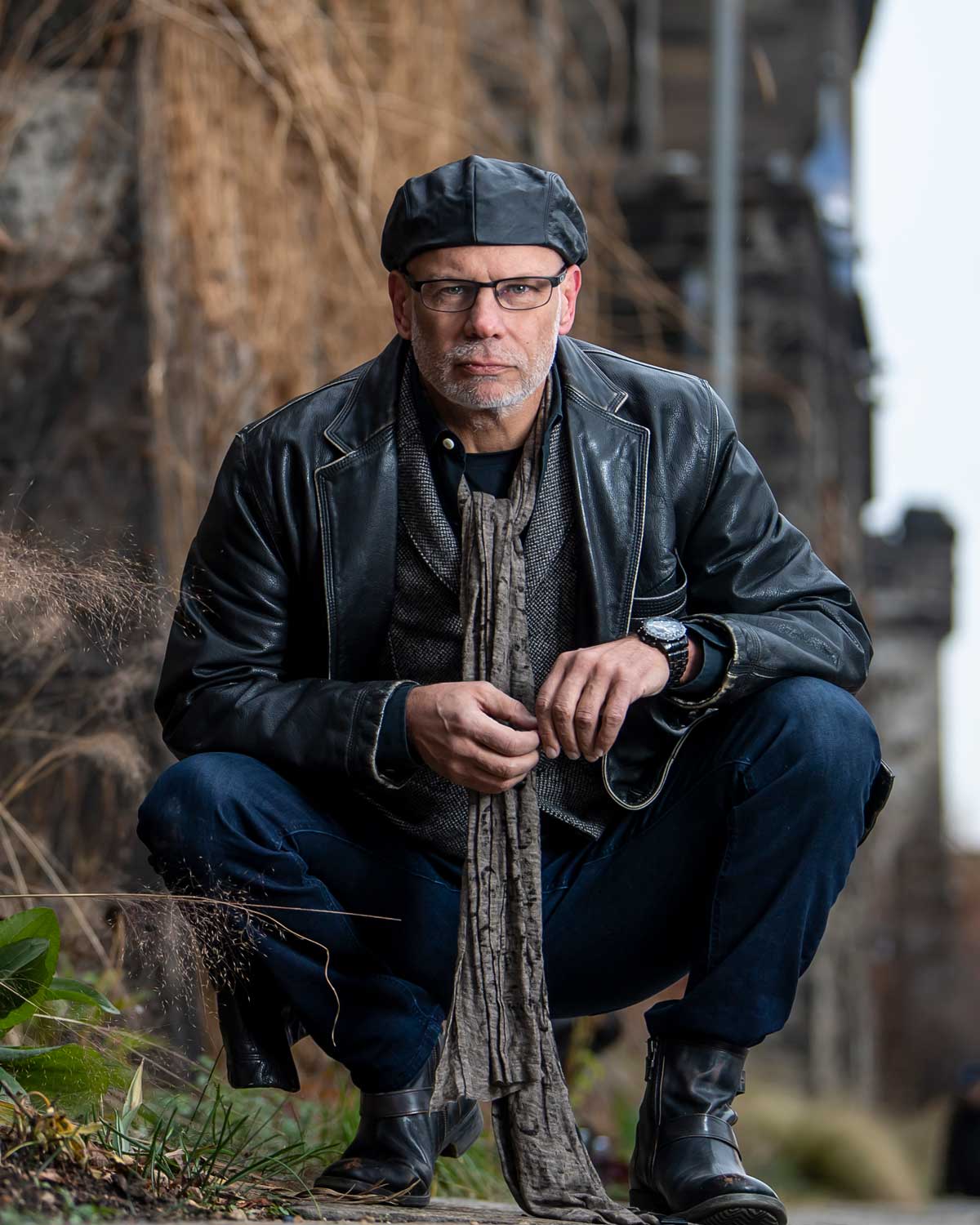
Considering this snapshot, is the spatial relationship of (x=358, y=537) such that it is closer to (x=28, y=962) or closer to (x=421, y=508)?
(x=421, y=508)

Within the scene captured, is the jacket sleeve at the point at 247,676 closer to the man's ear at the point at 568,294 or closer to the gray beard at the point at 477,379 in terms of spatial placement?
the gray beard at the point at 477,379

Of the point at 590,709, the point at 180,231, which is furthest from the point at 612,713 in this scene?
the point at 180,231

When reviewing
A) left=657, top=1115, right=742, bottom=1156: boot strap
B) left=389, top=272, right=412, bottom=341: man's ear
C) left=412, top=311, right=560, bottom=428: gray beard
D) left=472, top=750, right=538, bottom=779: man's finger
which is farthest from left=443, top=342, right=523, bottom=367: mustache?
left=657, top=1115, right=742, bottom=1156: boot strap

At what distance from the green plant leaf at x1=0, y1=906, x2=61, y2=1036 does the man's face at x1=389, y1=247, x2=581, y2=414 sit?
38.0 inches

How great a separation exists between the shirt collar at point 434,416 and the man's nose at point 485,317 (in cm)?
20

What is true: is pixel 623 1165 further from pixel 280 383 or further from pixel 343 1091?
pixel 280 383

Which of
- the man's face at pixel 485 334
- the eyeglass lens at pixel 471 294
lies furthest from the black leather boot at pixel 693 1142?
the eyeglass lens at pixel 471 294

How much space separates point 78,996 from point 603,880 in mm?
790

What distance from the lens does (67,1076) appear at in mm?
2475

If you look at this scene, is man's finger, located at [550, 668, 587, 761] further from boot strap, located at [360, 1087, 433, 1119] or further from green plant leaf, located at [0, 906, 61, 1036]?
green plant leaf, located at [0, 906, 61, 1036]

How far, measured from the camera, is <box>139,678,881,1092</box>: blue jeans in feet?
8.27

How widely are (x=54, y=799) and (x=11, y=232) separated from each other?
164cm

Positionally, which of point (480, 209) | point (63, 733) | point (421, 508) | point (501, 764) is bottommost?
point (63, 733)

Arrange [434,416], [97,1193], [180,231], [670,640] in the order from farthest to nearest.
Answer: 1. [180,231]
2. [434,416]
3. [670,640]
4. [97,1193]
